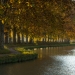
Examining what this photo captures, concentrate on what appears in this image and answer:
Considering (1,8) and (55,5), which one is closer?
(1,8)

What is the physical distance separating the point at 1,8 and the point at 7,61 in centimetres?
848

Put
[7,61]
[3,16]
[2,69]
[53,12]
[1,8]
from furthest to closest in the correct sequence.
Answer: [7,61], [53,12], [2,69], [3,16], [1,8]

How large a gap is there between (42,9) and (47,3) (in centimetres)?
158

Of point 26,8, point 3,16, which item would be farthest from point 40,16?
point 3,16

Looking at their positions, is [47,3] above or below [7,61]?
above

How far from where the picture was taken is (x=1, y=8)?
65.1 feet

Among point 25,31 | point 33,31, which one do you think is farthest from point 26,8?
point 25,31

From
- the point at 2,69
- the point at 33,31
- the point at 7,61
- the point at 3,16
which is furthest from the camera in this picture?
the point at 33,31

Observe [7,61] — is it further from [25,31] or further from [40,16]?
[25,31]

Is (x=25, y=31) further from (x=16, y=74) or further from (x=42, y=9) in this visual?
(x=16, y=74)

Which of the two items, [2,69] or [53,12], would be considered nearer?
[2,69]

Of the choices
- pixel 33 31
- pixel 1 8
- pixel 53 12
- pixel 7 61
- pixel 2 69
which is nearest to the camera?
pixel 1 8

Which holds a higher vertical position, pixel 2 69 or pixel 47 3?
pixel 47 3

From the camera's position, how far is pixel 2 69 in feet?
75.9
